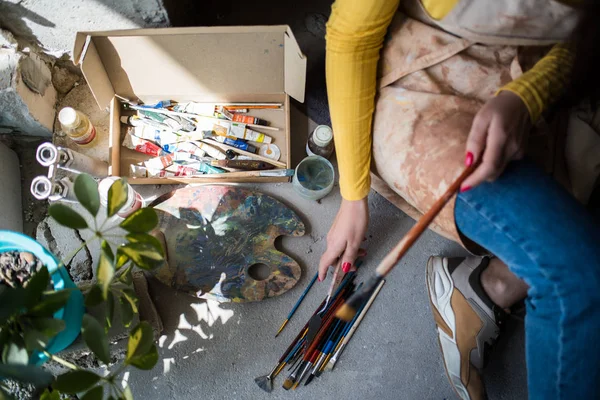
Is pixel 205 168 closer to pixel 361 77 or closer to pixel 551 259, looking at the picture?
pixel 361 77

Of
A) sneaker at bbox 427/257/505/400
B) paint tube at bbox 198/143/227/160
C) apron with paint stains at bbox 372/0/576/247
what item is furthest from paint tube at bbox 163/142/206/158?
sneaker at bbox 427/257/505/400

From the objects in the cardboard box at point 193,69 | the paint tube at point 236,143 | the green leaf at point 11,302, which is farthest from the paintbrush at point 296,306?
the green leaf at point 11,302

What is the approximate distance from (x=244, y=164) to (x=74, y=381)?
0.77 meters

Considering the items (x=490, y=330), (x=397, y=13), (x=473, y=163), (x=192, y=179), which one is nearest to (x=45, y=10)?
(x=192, y=179)

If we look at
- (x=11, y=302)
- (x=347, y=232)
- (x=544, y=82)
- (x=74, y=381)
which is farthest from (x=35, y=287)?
(x=544, y=82)

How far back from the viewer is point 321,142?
1.26 meters

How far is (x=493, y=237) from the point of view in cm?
79

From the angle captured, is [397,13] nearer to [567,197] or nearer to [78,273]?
[567,197]

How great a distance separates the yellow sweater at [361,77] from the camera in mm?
771

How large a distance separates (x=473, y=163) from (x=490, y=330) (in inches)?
25.1

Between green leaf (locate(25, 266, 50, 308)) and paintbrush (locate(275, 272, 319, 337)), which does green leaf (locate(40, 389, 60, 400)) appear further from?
paintbrush (locate(275, 272, 319, 337))

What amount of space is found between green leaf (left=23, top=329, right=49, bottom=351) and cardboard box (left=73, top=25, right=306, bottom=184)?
2.27ft

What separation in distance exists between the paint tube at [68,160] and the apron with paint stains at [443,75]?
0.82 metres

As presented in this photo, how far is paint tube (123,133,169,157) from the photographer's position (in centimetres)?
133
